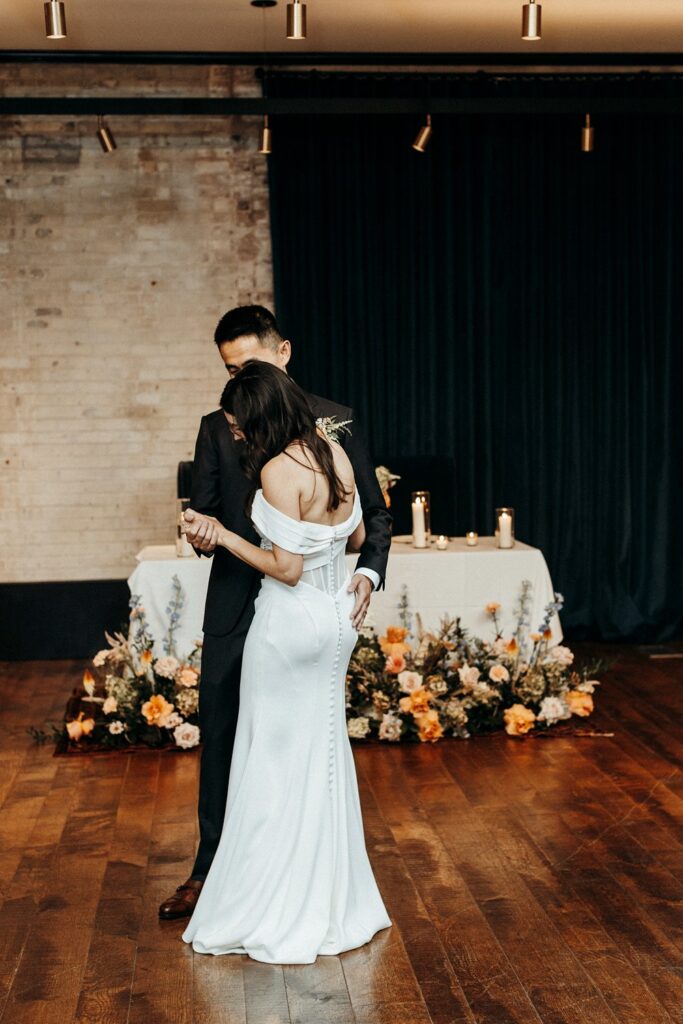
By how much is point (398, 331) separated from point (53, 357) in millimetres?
2156

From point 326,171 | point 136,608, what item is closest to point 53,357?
point 326,171

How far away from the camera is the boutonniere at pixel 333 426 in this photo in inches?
147

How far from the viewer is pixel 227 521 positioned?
3773 mm

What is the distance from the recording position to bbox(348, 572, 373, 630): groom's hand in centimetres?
352

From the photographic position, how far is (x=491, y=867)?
13.5 ft

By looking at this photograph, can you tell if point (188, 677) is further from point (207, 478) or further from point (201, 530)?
point (201, 530)

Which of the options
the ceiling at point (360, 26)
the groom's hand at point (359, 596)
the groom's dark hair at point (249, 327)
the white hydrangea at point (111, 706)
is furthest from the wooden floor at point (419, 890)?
the ceiling at point (360, 26)

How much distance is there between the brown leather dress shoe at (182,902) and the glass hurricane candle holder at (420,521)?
8.89 feet

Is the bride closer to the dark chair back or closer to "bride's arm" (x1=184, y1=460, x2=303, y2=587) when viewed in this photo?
"bride's arm" (x1=184, y1=460, x2=303, y2=587)

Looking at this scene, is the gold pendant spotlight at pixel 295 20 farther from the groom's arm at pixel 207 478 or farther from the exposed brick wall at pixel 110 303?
the exposed brick wall at pixel 110 303

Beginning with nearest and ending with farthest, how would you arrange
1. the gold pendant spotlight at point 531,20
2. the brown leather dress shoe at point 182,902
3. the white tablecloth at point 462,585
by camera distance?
the brown leather dress shoe at point 182,902, the gold pendant spotlight at point 531,20, the white tablecloth at point 462,585

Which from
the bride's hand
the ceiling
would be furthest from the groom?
the ceiling

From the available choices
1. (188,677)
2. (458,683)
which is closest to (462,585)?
(458,683)

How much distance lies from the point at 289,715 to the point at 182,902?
0.77 meters
